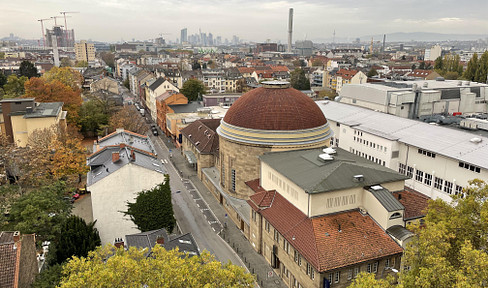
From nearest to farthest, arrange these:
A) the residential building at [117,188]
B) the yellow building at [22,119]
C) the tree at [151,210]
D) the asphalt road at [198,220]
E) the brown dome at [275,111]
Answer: the tree at [151,210] → the residential building at [117,188] → the asphalt road at [198,220] → the brown dome at [275,111] → the yellow building at [22,119]

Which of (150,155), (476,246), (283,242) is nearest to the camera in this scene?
(476,246)

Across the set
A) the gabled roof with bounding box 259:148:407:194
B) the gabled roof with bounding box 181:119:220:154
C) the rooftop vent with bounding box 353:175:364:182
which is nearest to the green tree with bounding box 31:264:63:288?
the gabled roof with bounding box 259:148:407:194

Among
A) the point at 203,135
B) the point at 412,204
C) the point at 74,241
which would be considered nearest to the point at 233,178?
the point at 203,135

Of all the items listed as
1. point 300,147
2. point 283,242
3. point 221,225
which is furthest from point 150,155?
point 283,242

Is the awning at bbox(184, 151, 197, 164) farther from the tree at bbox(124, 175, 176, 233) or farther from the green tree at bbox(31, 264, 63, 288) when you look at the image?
the green tree at bbox(31, 264, 63, 288)

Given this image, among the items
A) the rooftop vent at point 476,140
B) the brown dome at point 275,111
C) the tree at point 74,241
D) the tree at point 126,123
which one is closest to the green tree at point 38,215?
the tree at point 74,241

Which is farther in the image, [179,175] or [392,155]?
[179,175]

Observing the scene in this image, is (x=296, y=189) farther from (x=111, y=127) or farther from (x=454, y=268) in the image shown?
(x=111, y=127)

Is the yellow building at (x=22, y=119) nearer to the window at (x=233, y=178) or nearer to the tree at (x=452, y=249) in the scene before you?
the window at (x=233, y=178)
